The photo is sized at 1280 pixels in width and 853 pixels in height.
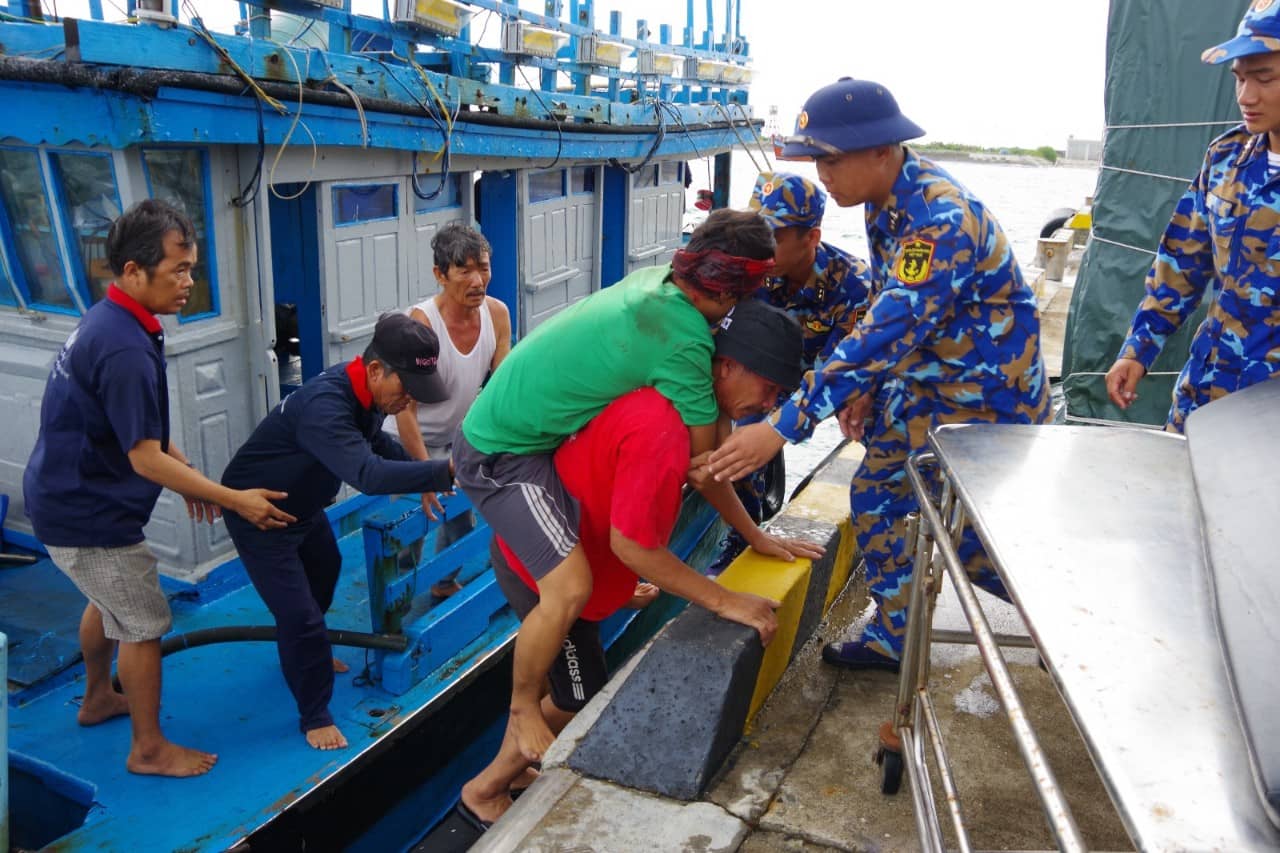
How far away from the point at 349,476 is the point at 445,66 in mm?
4031

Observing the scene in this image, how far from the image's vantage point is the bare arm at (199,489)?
2.97 meters

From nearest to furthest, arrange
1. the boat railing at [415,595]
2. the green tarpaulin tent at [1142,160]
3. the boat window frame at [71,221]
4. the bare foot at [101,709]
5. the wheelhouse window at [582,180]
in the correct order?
1. the bare foot at [101,709]
2. the boat railing at [415,595]
3. the boat window frame at [71,221]
4. the green tarpaulin tent at [1142,160]
5. the wheelhouse window at [582,180]


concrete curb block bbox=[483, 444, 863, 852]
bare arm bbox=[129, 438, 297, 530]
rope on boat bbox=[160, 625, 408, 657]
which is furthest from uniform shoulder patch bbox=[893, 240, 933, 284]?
rope on boat bbox=[160, 625, 408, 657]

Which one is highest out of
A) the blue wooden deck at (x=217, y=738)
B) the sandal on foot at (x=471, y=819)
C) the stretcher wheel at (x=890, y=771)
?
the stretcher wheel at (x=890, y=771)

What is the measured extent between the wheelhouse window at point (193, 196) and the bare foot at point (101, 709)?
1.57 m

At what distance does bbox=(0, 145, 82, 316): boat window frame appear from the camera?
4.12 metres

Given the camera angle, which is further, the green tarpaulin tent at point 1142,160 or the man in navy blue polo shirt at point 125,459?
the green tarpaulin tent at point 1142,160

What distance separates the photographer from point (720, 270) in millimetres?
2439

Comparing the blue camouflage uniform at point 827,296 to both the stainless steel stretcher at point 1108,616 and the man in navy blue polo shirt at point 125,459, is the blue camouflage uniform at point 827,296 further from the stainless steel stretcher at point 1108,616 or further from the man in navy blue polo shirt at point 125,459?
the man in navy blue polo shirt at point 125,459

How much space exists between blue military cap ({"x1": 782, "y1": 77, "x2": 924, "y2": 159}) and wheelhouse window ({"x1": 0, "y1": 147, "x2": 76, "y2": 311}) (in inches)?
132

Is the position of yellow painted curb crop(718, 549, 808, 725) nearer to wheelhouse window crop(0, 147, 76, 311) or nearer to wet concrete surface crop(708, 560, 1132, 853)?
wet concrete surface crop(708, 560, 1132, 853)

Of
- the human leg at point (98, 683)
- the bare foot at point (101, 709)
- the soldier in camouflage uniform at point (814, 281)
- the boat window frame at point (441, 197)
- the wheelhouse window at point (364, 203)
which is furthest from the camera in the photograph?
the boat window frame at point (441, 197)

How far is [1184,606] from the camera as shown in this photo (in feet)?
4.47

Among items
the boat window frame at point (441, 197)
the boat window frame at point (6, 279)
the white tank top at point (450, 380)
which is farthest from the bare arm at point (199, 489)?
the boat window frame at point (441, 197)
